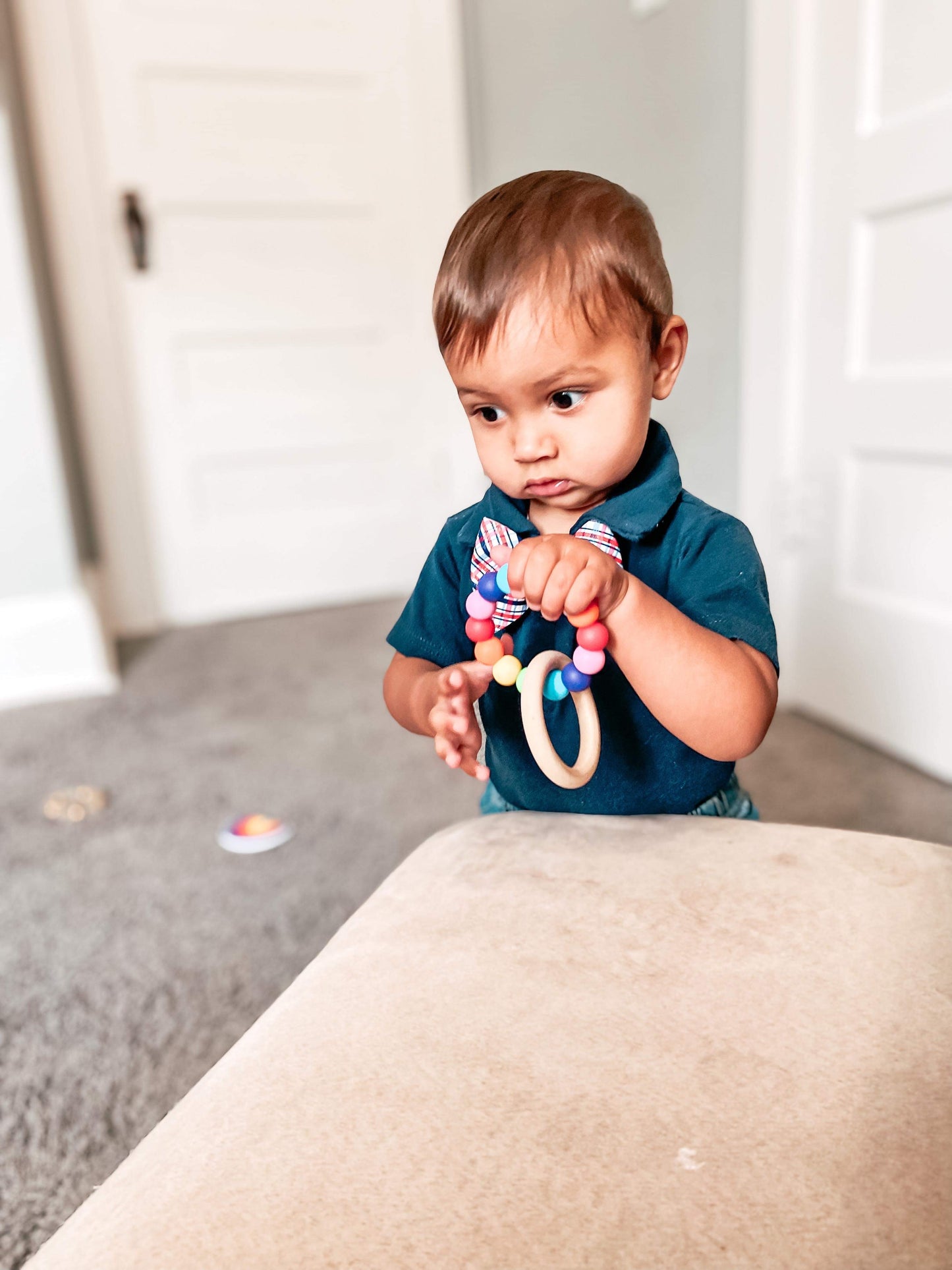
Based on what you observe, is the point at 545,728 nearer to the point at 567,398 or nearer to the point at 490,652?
the point at 490,652

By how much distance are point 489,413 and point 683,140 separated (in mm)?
1364

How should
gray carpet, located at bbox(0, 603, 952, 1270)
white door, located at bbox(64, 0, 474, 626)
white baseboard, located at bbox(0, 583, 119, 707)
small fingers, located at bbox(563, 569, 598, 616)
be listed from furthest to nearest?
white door, located at bbox(64, 0, 474, 626)
white baseboard, located at bbox(0, 583, 119, 707)
gray carpet, located at bbox(0, 603, 952, 1270)
small fingers, located at bbox(563, 569, 598, 616)

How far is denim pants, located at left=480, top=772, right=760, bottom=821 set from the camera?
724 millimetres

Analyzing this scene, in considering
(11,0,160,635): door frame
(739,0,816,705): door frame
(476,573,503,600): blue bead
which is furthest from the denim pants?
(11,0,160,635): door frame

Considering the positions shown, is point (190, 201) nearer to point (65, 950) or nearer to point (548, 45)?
point (548, 45)

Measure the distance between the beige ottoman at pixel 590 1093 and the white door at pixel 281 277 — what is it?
2.32 meters

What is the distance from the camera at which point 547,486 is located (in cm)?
53

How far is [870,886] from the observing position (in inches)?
18.1

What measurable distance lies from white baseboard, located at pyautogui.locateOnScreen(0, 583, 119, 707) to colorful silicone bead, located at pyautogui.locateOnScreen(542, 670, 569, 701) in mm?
1771

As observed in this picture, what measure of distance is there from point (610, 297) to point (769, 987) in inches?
13.3

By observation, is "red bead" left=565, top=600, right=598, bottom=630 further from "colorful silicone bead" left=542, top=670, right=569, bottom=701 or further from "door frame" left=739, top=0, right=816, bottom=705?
A: "door frame" left=739, top=0, right=816, bottom=705

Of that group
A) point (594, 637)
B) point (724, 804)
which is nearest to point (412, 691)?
point (594, 637)

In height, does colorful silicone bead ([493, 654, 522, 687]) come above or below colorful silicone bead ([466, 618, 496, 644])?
below

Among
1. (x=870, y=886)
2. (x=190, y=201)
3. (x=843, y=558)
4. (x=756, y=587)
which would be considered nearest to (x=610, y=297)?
(x=756, y=587)
